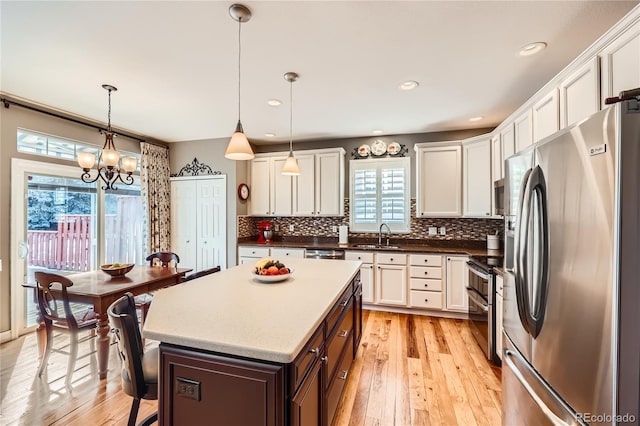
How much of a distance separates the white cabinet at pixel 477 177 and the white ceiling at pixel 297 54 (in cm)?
41

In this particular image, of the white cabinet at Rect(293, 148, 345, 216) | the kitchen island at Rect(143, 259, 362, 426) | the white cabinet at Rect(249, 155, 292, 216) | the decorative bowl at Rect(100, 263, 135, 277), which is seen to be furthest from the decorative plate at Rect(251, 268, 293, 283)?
the white cabinet at Rect(249, 155, 292, 216)

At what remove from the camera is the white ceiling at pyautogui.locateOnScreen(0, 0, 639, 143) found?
171 centimetres

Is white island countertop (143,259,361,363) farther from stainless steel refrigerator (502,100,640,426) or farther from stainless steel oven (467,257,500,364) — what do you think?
stainless steel oven (467,257,500,364)

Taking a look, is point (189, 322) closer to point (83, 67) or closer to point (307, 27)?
point (307, 27)

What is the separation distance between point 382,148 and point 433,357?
2990 mm

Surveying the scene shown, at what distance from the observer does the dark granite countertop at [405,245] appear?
147 inches

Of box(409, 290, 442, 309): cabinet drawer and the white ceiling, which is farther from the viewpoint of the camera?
box(409, 290, 442, 309): cabinet drawer

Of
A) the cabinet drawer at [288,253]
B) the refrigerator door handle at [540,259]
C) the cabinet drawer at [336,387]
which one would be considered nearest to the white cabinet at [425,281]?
the cabinet drawer at [288,253]

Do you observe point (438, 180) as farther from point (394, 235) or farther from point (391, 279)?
point (391, 279)

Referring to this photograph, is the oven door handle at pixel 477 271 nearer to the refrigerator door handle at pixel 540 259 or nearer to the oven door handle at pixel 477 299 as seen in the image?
the oven door handle at pixel 477 299

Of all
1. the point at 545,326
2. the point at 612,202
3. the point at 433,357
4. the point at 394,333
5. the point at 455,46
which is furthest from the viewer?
the point at 394,333

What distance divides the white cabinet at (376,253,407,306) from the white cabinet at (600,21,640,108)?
2.68m

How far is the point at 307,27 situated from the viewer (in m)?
1.86

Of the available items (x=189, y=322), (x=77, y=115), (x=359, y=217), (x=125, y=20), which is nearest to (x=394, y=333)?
(x=359, y=217)
